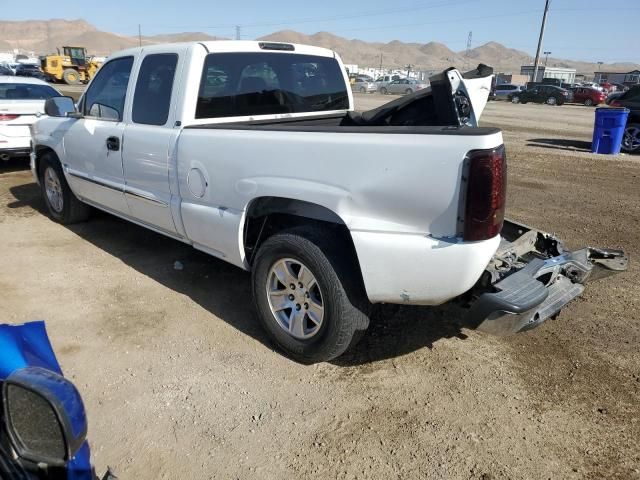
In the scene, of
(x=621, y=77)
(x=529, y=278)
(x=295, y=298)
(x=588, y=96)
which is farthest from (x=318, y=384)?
(x=621, y=77)

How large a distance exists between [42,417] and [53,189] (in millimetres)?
5561

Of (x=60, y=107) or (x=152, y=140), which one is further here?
(x=60, y=107)

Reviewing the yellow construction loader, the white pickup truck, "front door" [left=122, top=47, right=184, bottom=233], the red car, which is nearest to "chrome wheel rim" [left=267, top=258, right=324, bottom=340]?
the white pickup truck

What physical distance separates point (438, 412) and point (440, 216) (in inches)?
46.0

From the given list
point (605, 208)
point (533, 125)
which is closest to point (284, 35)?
point (533, 125)

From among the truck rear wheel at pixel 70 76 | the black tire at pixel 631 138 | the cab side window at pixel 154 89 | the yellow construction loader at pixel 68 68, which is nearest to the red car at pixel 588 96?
the black tire at pixel 631 138

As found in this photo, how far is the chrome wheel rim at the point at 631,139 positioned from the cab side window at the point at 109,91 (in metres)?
12.8

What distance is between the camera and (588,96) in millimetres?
37375

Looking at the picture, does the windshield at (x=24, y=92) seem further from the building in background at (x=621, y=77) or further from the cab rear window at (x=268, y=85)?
the building in background at (x=621, y=77)

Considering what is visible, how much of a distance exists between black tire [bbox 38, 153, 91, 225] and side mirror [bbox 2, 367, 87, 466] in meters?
4.96

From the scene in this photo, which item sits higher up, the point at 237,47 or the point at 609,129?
the point at 237,47

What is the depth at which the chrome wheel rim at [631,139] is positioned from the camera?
13.0 meters

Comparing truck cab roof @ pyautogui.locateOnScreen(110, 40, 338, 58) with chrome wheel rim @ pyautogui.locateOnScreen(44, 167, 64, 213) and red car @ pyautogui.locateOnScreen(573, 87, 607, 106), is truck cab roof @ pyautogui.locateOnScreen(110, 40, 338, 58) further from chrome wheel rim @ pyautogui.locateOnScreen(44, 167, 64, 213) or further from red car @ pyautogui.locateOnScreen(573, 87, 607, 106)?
red car @ pyautogui.locateOnScreen(573, 87, 607, 106)

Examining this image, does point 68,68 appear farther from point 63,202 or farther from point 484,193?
point 484,193
